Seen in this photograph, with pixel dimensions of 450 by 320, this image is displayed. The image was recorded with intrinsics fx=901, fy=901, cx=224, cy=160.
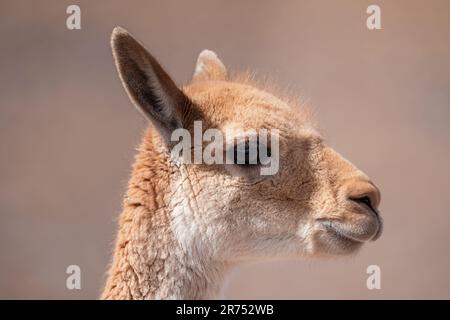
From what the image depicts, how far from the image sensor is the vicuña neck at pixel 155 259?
2.03 metres

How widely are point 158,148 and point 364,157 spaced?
8.03 feet

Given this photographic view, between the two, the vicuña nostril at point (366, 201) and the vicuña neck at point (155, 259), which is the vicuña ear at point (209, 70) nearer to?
the vicuña neck at point (155, 259)

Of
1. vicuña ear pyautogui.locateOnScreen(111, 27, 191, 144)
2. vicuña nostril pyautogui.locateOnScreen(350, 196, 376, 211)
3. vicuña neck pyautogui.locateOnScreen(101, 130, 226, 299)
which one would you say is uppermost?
vicuña ear pyautogui.locateOnScreen(111, 27, 191, 144)

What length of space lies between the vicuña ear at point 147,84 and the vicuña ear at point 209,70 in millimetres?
463

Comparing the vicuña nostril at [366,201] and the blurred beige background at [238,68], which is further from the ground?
the blurred beige background at [238,68]

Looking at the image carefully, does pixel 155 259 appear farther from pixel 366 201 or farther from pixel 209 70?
pixel 209 70

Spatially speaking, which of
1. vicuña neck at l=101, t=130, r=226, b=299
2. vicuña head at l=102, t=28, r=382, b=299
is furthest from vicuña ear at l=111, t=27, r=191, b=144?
vicuña neck at l=101, t=130, r=226, b=299

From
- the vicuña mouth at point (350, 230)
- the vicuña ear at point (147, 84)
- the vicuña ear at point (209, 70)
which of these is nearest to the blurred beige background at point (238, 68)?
the vicuña ear at point (209, 70)

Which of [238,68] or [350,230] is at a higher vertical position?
[238,68]

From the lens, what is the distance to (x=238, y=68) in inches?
164

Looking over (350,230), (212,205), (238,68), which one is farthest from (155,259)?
(238,68)

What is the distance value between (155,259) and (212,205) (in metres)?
0.18

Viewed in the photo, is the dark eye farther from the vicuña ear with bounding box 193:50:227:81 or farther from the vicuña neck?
the vicuña ear with bounding box 193:50:227:81

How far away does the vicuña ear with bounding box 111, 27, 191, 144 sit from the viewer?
2020 mm
